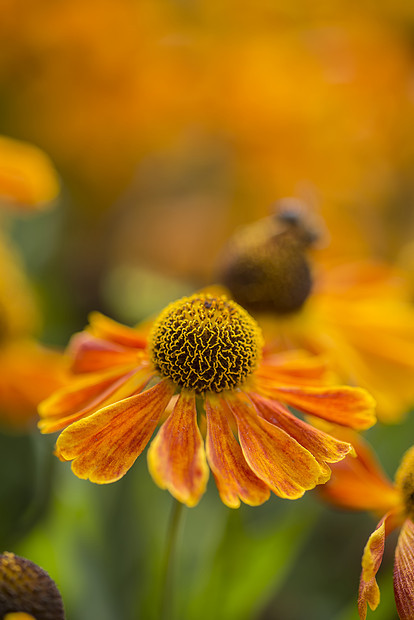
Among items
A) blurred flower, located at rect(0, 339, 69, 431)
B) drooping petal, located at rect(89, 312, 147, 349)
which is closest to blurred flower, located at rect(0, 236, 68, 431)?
blurred flower, located at rect(0, 339, 69, 431)

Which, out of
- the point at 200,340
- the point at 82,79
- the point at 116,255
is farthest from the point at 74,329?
the point at 200,340

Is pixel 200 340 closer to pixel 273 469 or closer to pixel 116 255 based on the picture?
pixel 273 469

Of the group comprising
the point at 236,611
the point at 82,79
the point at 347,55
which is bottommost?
the point at 236,611

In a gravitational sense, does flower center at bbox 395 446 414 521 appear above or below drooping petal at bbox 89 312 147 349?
below

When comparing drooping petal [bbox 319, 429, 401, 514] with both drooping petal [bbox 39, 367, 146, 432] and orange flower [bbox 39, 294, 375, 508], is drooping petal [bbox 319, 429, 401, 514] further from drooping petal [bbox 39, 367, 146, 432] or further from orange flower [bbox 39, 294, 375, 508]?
drooping petal [bbox 39, 367, 146, 432]

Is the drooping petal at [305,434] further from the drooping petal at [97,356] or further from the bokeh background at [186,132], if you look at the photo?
the bokeh background at [186,132]

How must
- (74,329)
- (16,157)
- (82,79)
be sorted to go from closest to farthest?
1. (16,157)
2. (74,329)
3. (82,79)

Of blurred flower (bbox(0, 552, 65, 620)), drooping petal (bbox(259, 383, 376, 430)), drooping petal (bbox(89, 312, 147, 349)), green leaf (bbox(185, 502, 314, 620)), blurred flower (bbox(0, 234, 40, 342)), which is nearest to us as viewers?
blurred flower (bbox(0, 552, 65, 620))
